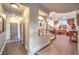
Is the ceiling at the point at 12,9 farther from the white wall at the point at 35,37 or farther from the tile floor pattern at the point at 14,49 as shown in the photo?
the tile floor pattern at the point at 14,49

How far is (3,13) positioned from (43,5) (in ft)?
1.97

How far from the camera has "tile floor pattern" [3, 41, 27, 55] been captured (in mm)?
1731

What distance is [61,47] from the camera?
5.85 feet

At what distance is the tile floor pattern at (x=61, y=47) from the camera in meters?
1.76

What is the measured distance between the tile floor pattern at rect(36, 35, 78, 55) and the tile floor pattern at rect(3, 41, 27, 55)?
247 millimetres

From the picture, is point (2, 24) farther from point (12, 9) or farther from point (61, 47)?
point (61, 47)

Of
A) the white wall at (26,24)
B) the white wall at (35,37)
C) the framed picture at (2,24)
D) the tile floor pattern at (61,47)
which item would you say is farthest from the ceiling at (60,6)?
the framed picture at (2,24)

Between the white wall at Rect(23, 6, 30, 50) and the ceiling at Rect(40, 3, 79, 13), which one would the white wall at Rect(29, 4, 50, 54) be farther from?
the ceiling at Rect(40, 3, 79, 13)

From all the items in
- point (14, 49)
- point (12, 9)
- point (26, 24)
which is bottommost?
point (14, 49)

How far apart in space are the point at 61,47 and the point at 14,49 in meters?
0.71

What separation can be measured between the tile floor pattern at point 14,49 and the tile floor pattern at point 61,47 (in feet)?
0.81

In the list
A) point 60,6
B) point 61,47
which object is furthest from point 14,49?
point 60,6

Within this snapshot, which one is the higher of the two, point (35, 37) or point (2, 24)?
point (2, 24)

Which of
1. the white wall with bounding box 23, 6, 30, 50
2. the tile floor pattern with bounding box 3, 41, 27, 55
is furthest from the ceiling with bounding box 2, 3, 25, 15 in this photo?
the tile floor pattern with bounding box 3, 41, 27, 55
